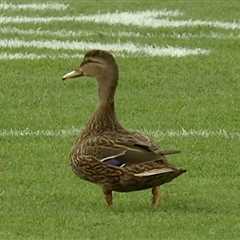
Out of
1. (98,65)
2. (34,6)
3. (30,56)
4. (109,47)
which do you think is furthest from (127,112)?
(34,6)

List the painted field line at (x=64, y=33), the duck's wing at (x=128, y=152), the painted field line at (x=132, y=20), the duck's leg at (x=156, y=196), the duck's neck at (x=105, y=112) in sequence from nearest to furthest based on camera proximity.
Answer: the duck's wing at (x=128, y=152) < the duck's leg at (x=156, y=196) < the duck's neck at (x=105, y=112) < the painted field line at (x=64, y=33) < the painted field line at (x=132, y=20)

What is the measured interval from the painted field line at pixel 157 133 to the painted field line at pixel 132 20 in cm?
663

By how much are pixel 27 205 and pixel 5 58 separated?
7.50 meters

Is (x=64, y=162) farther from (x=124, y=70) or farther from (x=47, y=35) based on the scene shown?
(x=47, y=35)

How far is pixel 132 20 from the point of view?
20.8 meters

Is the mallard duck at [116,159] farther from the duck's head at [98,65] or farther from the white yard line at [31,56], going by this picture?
the white yard line at [31,56]

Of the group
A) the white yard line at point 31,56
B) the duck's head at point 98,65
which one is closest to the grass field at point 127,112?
the white yard line at point 31,56

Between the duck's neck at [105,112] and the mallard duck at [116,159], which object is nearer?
the mallard duck at [116,159]

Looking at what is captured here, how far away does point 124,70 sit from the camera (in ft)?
56.4

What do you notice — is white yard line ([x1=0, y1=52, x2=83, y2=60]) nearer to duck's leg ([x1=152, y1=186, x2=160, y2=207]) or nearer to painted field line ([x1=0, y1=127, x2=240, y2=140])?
painted field line ([x1=0, y1=127, x2=240, y2=140])

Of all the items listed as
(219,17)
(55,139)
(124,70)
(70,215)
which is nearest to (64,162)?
(55,139)

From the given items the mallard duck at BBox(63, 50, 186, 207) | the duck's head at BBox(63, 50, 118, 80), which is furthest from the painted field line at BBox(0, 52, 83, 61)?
the mallard duck at BBox(63, 50, 186, 207)

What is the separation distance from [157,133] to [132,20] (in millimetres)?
7306

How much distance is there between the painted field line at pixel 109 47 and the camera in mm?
18250
